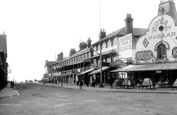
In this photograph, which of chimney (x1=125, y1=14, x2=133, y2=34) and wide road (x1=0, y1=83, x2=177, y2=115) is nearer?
wide road (x1=0, y1=83, x2=177, y2=115)

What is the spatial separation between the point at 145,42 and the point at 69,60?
126ft

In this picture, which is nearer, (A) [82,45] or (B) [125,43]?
(B) [125,43]

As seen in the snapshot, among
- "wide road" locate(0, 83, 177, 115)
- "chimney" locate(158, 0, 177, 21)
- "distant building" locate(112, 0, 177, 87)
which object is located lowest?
"wide road" locate(0, 83, 177, 115)

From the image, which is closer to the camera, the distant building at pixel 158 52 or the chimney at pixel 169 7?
the distant building at pixel 158 52

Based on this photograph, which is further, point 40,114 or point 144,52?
point 144,52

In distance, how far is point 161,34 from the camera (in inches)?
1069

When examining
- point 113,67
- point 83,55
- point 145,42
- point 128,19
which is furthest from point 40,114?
point 83,55

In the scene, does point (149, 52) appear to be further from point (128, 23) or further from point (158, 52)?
point (128, 23)

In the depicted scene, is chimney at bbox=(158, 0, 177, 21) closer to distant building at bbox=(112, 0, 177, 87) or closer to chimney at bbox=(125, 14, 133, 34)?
chimney at bbox=(125, 14, 133, 34)

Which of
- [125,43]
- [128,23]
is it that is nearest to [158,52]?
[125,43]

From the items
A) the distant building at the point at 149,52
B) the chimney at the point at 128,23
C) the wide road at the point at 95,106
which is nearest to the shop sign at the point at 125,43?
the distant building at the point at 149,52

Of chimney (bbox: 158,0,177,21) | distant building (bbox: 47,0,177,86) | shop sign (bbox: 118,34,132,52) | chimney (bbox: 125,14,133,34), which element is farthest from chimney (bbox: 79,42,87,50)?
shop sign (bbox: 118,34,132,52)

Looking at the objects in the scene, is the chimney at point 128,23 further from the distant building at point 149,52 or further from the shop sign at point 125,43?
the shop sign at point 125,43

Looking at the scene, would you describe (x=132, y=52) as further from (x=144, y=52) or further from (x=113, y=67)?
(x=113, y=67)
